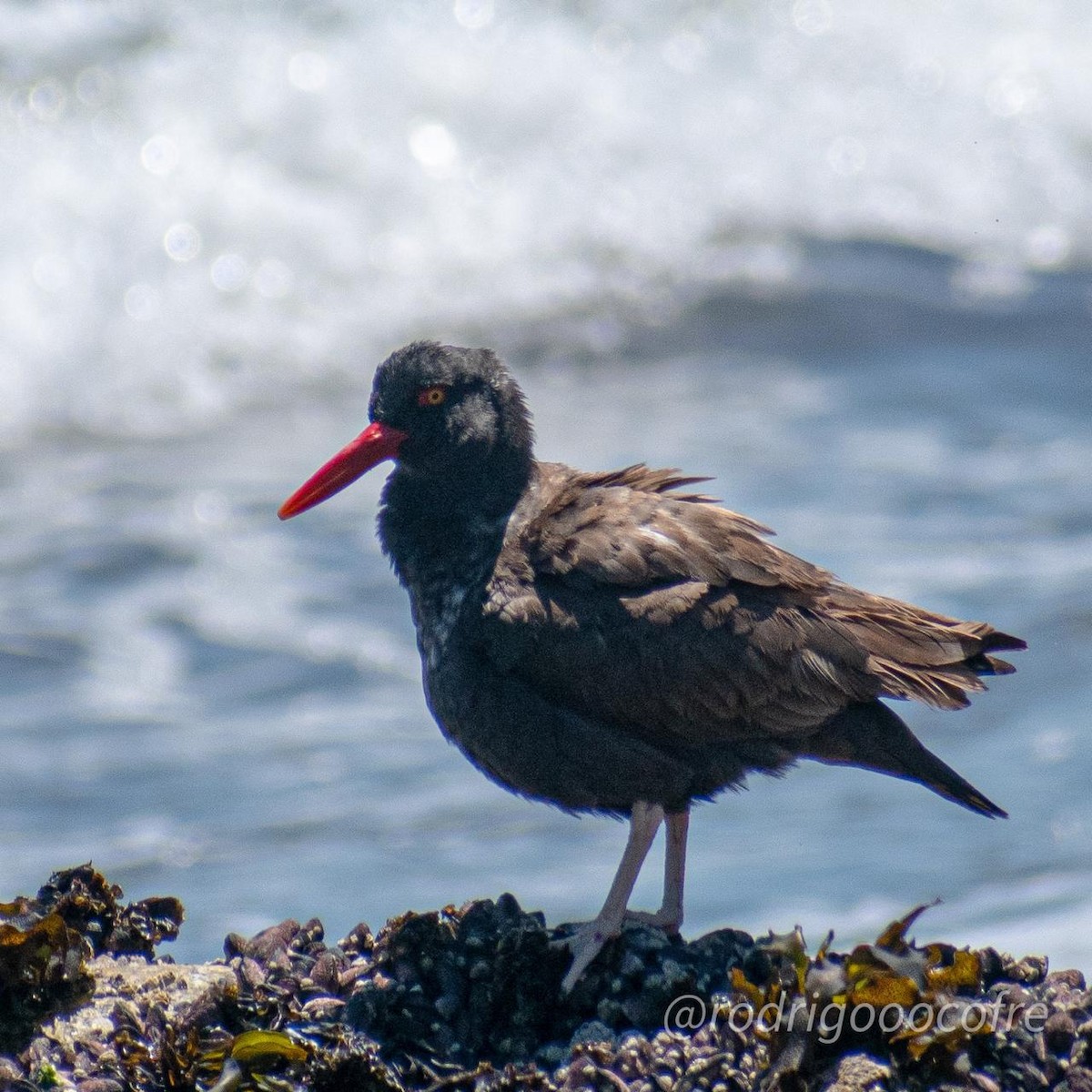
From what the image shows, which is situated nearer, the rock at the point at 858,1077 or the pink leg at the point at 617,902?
the rock at the point at 858,1077

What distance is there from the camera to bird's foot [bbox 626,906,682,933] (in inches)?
204

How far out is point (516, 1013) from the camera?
456 centimetres

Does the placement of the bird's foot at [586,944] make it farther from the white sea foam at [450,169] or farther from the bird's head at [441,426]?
the white sea foam at [450,169]

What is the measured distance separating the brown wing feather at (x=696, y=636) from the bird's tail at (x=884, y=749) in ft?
0.23

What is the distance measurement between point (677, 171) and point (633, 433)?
4215mm

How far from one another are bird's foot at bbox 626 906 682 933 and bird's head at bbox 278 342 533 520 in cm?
142

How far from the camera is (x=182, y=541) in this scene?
10.9 metres

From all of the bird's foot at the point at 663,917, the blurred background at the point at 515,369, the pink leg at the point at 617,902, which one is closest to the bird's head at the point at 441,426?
the pink leg at the point at 617,902

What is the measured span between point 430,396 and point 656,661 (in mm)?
1221

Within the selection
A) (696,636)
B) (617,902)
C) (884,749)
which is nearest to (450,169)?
(696,636)

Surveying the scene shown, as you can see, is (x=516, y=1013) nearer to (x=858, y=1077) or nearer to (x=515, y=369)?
(x=858, y=1077)

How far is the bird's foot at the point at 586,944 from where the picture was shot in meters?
4.61

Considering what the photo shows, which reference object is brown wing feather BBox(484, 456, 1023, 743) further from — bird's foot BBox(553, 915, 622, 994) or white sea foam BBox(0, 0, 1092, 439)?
white sea foam BBox(0, 0, 1092, 439)

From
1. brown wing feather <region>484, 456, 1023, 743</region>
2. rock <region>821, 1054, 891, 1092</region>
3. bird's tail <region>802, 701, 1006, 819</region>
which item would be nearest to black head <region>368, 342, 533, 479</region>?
brown wing feather <region>484, 456, 1023, 743</region>
